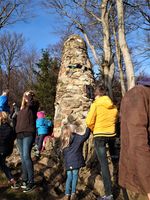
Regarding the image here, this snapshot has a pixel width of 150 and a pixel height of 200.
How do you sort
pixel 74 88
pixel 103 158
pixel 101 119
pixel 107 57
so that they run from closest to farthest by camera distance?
pixel 103 158 < pixel 101 119 < pixel 74 88 < pixel 107 57

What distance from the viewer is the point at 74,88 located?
897 centimetres

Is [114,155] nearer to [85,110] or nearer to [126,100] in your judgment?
[85,110]

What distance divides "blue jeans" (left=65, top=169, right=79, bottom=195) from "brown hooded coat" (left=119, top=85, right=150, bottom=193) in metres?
3.54

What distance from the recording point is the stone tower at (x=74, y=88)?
28.5ft

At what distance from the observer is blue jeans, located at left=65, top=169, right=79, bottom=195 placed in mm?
6039

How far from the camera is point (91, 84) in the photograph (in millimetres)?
9109

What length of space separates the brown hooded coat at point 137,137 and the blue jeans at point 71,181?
11.6 feet

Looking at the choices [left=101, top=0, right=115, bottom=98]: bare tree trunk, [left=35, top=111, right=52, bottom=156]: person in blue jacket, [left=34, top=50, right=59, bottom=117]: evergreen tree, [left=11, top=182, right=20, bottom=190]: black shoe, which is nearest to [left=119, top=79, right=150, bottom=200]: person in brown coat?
[left=11, top=182, right=20, bottom=190]: black shoe

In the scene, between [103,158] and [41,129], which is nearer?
[103,158]

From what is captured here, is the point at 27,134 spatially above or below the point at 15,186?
above

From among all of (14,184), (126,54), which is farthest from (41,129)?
(14,184)

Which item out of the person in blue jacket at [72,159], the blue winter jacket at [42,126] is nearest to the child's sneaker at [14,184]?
the person in blue jacket at [72,159]

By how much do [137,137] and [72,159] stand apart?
3860 millimetres

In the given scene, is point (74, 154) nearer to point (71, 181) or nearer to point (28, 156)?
point (71, 181)
